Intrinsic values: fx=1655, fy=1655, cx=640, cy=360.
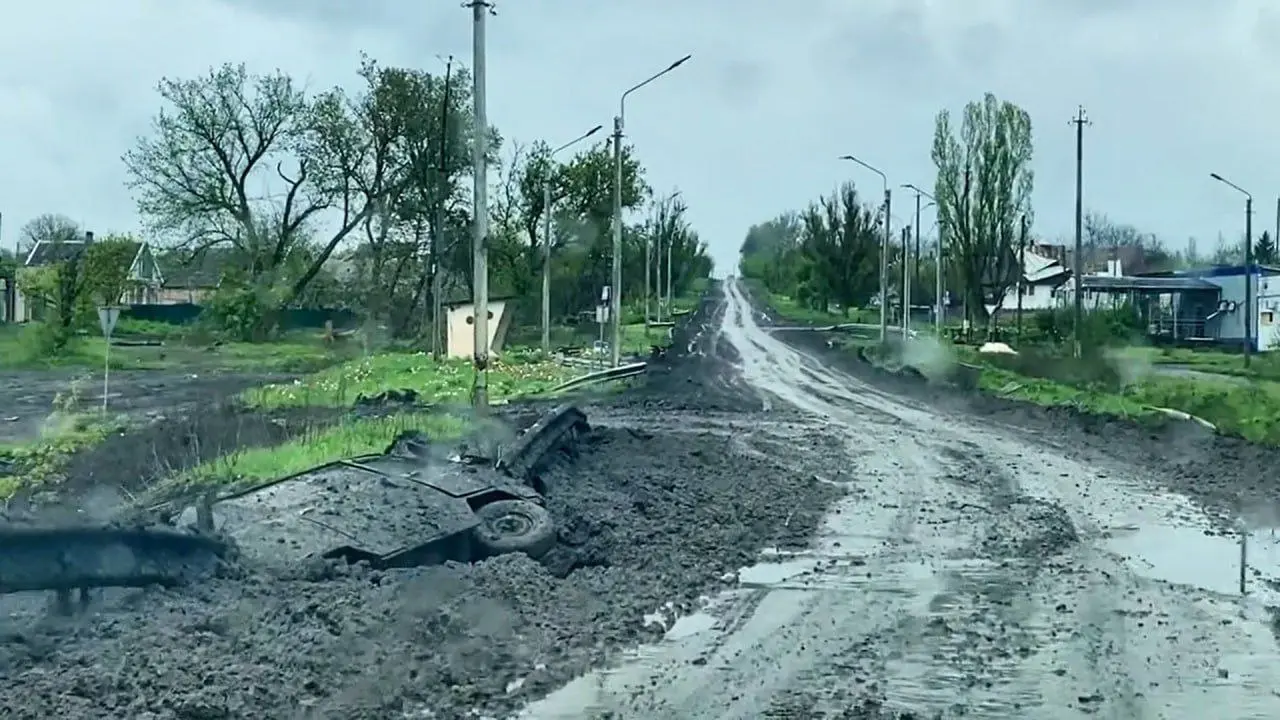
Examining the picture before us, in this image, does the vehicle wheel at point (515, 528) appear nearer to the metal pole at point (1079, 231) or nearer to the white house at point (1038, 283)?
the metal pole at point (1079, 231)

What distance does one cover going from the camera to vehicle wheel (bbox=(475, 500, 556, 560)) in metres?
15.4

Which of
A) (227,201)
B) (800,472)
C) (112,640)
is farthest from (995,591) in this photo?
(227,201)

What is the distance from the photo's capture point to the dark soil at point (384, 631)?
9.31 meters

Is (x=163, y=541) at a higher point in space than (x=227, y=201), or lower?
lower

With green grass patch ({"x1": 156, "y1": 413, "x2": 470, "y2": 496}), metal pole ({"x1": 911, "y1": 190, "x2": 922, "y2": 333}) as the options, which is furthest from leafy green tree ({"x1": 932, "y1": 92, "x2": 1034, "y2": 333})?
green grass patch ({"x1": 156, "y1": 413, "x2": 470, "y2": 496})

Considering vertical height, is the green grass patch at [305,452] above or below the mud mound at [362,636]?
above

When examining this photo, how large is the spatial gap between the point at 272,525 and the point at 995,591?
6.31 m

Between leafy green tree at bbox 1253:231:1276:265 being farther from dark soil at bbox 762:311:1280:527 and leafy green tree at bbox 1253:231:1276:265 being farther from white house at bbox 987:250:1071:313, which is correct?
Result: dark soil at bbox 762:311:1280:527

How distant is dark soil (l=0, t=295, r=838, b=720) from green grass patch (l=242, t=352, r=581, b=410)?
1928cm

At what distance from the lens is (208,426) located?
1115 inches

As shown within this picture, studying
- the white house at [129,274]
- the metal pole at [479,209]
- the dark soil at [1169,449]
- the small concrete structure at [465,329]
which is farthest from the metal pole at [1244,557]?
the white house at [129,274]

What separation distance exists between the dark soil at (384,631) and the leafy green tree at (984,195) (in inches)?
2702

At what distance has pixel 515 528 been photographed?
15961 mm

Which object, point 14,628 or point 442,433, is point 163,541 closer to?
point 14,628
